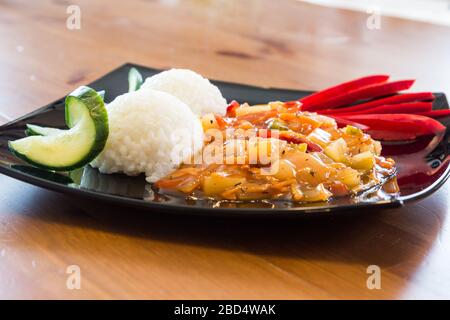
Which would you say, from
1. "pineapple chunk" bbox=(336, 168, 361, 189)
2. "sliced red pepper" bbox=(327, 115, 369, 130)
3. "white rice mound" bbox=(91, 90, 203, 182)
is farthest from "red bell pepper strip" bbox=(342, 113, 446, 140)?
"white rice mound" bbox=(91, 90, 203, 182)

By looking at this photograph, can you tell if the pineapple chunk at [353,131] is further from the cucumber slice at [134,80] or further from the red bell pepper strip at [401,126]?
the cucumber slice at [134,80]

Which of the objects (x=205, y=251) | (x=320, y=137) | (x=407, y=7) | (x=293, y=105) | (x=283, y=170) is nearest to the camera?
(x=205, y=251)

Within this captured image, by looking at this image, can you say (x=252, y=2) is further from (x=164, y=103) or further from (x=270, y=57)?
(x=164, y=103)

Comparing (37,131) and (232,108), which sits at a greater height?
(232,108)

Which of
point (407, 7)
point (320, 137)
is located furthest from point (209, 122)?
point (407, 7)

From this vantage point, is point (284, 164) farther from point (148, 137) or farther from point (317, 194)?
point (148, 137)
